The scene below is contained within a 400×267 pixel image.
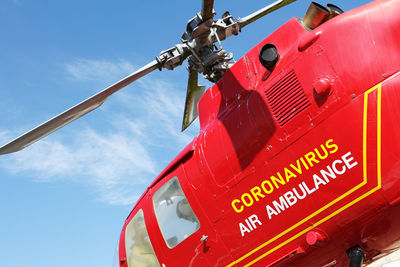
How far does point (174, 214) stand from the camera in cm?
645

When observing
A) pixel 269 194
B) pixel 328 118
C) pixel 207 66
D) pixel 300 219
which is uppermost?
pixel 207 66

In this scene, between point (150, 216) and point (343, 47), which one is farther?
point (150, 216)

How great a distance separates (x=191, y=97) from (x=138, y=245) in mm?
2879

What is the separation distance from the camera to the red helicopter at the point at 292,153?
14.8ft

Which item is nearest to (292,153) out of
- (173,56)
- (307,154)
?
(307,154)

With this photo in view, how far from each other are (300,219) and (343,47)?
2072mm

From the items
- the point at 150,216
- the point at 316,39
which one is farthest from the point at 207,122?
the point at 316,39

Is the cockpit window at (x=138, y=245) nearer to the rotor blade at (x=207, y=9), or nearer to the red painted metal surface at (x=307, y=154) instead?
the red painted metal surface at (x=307, y=154)

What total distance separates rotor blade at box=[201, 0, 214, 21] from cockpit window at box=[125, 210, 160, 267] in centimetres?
340

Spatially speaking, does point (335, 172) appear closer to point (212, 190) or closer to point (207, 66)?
point (212, 190)

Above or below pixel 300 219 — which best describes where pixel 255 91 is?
above

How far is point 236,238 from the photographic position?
559 centimetres

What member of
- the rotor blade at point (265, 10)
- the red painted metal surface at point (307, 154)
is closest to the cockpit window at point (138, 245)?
the red painted metal surface at point (307, 154)

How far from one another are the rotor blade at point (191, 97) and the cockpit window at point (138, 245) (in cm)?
209
